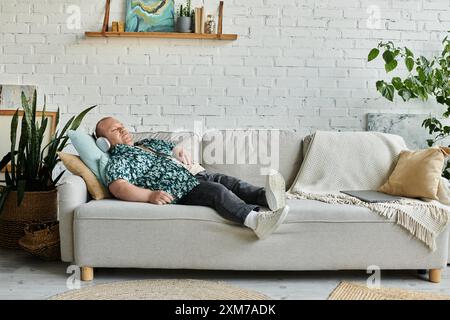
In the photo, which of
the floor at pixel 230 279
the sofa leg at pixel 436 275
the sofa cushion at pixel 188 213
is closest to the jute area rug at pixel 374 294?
the floor at pixel 230 279

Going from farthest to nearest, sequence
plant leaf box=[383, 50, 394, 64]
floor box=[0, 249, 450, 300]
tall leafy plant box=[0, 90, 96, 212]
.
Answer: plant leaf box=[383, 50, 394, 64] → tall leafy plant box=[0, 90, 96, 212] → floor box=[0, 249, 450, 300]

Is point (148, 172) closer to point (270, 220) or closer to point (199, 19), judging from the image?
point (270, 220)

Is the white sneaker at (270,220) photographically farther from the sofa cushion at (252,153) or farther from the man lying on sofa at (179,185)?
the sofa cushion at (252,153)

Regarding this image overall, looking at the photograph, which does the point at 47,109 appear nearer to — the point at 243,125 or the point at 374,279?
the point at 243,125

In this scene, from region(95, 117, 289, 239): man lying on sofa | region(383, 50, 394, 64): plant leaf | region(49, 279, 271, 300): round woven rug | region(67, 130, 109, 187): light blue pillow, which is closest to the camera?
region(49, 279, 271, 300): round woven rug

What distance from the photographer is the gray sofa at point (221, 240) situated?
8.82 feet

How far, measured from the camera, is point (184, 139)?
134 inches

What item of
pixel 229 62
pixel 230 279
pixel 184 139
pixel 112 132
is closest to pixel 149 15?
pixel 229 62

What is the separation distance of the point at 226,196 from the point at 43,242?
1062mm

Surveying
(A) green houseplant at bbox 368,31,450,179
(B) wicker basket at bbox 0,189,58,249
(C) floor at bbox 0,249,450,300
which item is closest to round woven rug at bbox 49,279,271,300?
(C) floor at bbox 0,249,450,300

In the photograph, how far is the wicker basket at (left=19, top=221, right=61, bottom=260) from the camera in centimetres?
295

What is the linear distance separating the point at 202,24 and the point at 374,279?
209 cm

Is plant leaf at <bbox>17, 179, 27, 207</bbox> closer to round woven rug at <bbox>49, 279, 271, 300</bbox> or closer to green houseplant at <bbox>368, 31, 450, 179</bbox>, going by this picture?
round woven rug at <bbox>49, 279, 271, 300</bbox>
